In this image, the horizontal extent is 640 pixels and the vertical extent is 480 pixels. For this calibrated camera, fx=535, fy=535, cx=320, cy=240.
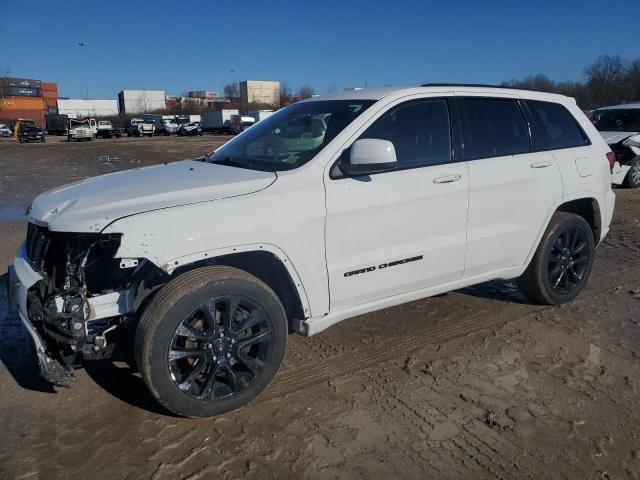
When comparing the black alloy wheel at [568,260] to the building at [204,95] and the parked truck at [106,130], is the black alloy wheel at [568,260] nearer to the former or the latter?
the parked truck at [106,130]

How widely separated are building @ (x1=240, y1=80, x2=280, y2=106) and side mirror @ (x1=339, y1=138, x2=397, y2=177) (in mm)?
108165

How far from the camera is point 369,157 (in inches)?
126

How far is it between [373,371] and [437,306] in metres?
1.37

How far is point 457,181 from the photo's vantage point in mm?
3760

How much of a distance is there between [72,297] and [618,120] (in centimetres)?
1314

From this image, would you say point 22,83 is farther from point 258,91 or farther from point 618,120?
point 618,120

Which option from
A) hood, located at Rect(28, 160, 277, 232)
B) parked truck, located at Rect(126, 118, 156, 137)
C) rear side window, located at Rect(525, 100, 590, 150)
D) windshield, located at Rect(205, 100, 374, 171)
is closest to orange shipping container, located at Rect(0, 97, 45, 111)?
parked truck, located at Rect(126, 118, 156, 137)

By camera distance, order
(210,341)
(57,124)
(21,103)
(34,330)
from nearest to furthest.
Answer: (34,330)
(210,341)
(57,124)
(21,103)

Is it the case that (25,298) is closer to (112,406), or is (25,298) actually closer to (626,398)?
(112,406)

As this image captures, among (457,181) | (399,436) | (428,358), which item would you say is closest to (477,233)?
(457,181)

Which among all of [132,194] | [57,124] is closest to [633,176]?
[132,194]

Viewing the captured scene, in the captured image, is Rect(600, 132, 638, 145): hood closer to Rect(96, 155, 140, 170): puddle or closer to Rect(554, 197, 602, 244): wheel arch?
Rect(554, 197, 602, 244): wheel arch

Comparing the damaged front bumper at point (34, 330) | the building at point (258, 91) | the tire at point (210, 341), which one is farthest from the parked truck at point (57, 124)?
the tire at point (210, 341)

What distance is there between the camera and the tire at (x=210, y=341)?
2811 millimetres
